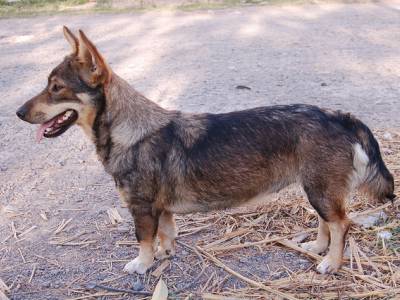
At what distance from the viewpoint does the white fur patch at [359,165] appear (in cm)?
410

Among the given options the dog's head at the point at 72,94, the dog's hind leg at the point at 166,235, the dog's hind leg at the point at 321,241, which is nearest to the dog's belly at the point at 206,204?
the dog's hind leg at the point at 166,235

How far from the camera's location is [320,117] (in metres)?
4.16

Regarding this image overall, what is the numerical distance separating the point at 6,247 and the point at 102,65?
209 centimetres

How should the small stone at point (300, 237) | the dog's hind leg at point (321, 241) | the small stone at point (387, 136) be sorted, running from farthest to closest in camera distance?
the small stone at point (387, 136)
the small stone at point (300, 237)
the dog's hind leg at point (321, 241)

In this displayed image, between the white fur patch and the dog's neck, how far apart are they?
5.05ft

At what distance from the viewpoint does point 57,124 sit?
162 inches

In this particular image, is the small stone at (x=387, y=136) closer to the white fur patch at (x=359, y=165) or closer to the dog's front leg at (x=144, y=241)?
the white fur patch at (x=359, y=165)

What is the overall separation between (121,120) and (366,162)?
1.96m

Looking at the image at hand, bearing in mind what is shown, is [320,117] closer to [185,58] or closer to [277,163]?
[277,163]

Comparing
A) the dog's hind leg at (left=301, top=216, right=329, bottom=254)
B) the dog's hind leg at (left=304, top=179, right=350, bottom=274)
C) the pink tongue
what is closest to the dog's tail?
the dog's hind leg at (left=304, top=179, right=350, bottom=274)

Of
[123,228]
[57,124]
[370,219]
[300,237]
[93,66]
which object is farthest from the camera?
[123,228]

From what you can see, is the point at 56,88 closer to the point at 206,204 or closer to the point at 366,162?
the point at 206,204

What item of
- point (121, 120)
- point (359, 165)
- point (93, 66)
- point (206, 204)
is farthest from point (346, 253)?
point (93, 66)

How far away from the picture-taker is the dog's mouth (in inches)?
161
